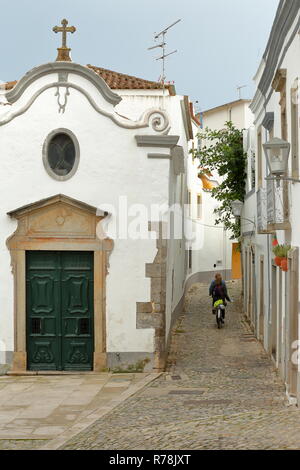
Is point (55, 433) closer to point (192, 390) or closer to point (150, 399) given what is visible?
point (150, 399)

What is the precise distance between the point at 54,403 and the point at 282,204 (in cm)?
474

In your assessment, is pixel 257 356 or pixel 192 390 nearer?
pixel 192 390

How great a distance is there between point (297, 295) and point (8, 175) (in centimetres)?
617

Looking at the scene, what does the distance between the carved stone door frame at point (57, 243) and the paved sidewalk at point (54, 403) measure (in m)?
0.66

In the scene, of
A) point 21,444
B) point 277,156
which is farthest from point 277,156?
point 21,444

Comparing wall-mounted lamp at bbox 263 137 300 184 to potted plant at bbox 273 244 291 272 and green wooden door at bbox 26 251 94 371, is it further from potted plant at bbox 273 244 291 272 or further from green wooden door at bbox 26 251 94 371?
green wooden door at bbox 26 251 94 371

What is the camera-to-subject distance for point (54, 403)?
12.0m

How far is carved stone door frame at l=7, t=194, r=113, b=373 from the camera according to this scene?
14594 mm

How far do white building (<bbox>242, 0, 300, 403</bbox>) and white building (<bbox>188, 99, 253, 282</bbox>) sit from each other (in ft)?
56.9

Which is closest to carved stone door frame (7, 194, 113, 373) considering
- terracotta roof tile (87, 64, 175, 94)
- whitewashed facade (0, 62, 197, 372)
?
whitewashed facade (0, 62, 197, 372)

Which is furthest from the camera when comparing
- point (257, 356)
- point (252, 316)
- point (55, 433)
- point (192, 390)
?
point (252, 316)

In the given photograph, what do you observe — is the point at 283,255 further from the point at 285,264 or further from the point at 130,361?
the point at 130,361

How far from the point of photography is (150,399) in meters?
12.0

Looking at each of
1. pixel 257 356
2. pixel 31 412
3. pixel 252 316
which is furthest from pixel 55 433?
pixel 252 316
